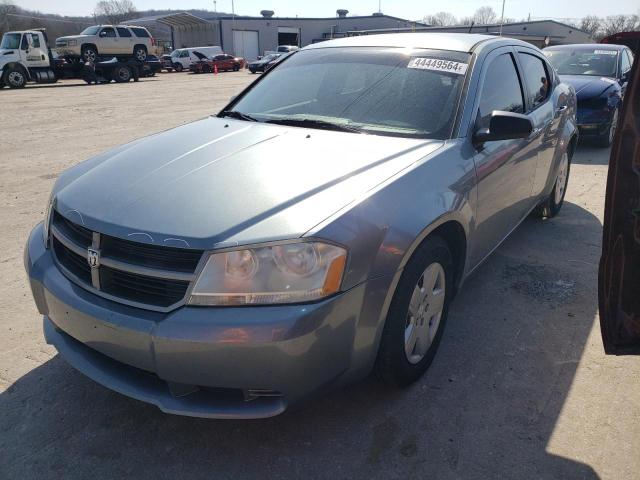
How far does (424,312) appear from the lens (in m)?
2.60

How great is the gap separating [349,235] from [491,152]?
1.44 metres

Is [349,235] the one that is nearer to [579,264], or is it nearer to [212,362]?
[212,362]

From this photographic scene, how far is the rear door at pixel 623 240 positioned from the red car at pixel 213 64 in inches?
1587

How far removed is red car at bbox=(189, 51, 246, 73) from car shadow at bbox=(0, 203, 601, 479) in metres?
39.6

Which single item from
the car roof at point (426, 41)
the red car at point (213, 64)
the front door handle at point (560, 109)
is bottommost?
the red car at point (213, 64)

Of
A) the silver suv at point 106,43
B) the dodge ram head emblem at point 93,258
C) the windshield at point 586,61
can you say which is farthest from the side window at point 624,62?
the silver suv at point 106,43

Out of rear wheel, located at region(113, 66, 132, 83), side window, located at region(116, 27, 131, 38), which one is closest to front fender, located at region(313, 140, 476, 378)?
rear wheel, located at region(113, 66, 132, 83)

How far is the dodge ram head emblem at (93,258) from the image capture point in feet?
6.85

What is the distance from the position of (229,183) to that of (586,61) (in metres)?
9.09

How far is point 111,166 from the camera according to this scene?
2.67 metres

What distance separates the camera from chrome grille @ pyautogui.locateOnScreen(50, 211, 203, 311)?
6.40 ft

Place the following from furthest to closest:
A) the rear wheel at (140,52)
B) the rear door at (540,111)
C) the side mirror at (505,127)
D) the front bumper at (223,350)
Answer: the rear wheel at (140,52) → the rear door at (540,111) → the side mirror at (505,127) → the front bumper at (223,350)

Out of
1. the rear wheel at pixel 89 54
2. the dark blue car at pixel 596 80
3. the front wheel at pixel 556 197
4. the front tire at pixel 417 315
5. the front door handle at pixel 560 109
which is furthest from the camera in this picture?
the rear wheel at pixel 89 54

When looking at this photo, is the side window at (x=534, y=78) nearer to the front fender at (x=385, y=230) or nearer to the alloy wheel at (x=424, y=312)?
the front fender at (x=385, y=230)
